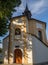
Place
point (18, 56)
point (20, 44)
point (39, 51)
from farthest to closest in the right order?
point (39, 51) < point (18, 56) < point (20, 44)

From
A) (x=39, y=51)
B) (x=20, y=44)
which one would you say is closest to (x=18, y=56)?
(x=20, y=44)

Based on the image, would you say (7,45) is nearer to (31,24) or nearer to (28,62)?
(28,62)

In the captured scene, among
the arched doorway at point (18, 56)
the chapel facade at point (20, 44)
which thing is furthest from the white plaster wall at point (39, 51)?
the arched doorway at point (18, 56)

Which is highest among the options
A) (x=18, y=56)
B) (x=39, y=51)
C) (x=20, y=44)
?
(x=20, y=44)

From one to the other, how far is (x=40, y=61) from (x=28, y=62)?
345cm

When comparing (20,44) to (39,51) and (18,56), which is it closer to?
(18,56)

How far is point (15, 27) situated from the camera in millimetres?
23219

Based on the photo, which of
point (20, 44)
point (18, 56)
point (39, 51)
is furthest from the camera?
point (39, 51)

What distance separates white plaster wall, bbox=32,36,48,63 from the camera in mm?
22505

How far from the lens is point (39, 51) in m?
24.1

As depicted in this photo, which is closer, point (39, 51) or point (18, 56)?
point (18, 56)

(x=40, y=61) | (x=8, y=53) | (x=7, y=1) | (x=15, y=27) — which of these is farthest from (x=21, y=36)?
(x=7, y=1)

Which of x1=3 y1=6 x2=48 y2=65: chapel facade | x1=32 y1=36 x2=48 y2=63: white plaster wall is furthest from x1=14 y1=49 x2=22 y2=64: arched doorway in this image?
x1=32 y1=36 x2=48 y2=63: white plaster wall

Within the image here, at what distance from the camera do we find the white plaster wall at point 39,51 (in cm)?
→ 2250
